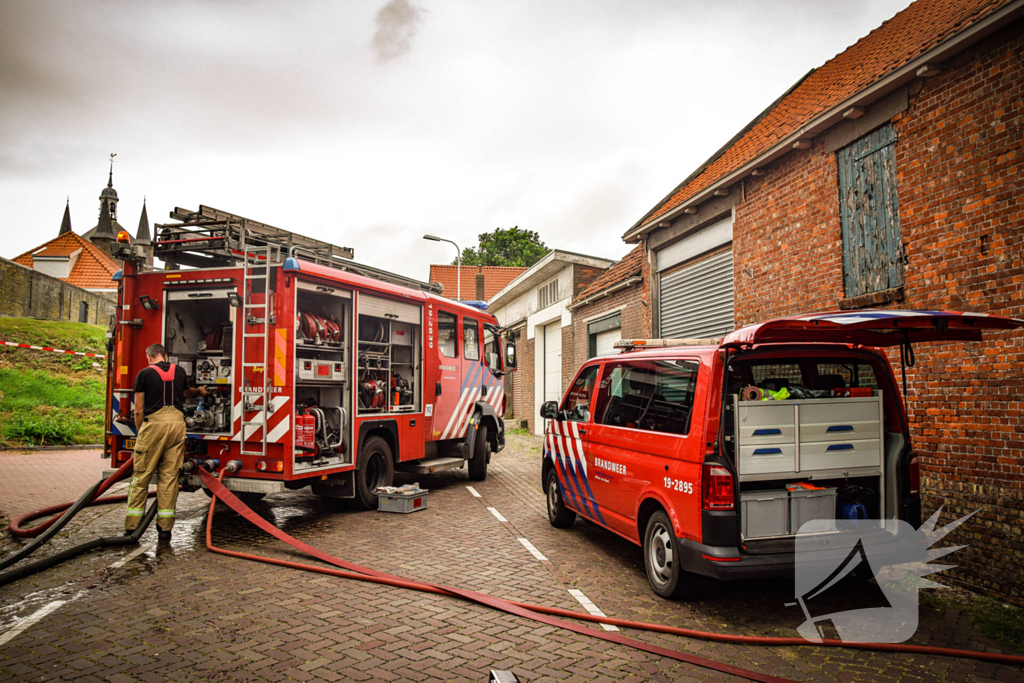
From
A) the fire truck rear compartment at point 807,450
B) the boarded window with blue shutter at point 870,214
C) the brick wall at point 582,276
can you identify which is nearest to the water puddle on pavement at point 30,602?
the fire truck rear compartment at point 807,450

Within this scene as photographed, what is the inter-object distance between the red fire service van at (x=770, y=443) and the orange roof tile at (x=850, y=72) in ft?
10.6

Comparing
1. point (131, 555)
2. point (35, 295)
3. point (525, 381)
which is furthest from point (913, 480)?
point (35, 295)

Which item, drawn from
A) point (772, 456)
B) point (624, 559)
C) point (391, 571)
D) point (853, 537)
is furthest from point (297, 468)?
point (853, 537)

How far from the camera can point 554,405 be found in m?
7.57

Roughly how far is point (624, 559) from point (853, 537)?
2265 mm

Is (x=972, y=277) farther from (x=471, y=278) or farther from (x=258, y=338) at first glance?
(x=471, y=278)

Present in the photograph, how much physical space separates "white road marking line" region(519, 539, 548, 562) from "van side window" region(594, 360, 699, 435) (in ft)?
4.65

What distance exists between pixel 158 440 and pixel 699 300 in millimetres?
8455

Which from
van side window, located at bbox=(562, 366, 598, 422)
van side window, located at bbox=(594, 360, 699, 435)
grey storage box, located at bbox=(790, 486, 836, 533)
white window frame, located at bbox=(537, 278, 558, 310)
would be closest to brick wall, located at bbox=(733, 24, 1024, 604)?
grey storage box, located at bbox=(790, 486, 836, 533)

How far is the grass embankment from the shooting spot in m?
16.3

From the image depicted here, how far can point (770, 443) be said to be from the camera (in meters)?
4.75

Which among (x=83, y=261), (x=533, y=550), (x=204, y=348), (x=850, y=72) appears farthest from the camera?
(x=83, y=261)

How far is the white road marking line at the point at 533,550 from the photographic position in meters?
6.40

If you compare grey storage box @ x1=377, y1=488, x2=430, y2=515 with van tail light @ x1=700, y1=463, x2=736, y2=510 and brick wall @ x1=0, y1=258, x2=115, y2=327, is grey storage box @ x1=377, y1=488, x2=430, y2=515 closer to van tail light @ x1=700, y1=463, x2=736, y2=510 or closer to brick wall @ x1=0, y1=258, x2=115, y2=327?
van tail light @ x1=700, y1=463, x2=736, y2=510
